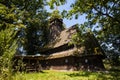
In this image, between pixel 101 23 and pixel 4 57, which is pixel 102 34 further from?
pixel 4 57

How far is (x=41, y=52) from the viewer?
163ft

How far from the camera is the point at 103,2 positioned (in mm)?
26156

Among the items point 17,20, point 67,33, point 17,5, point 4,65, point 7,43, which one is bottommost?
point 4,65

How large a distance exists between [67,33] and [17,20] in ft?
37.6

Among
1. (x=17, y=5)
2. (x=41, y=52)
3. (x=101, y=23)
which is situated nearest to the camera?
(x=101, y=23)

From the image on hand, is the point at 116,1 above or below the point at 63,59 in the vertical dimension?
above

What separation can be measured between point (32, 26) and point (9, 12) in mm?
10693

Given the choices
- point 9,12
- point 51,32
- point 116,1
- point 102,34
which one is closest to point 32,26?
point 51,32

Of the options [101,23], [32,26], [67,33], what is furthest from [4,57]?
[32,26]

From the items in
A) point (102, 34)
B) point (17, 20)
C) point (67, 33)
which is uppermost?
point (17, 20)

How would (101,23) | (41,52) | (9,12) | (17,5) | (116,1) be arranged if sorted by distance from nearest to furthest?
(116,1)
(101,23)
(9,12)
(17,5)
(41,52)

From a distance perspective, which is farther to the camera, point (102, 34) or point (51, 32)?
point (51, 32)

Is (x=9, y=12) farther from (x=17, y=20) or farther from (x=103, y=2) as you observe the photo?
(x=103, y=2)

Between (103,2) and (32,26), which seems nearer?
(103,2)
